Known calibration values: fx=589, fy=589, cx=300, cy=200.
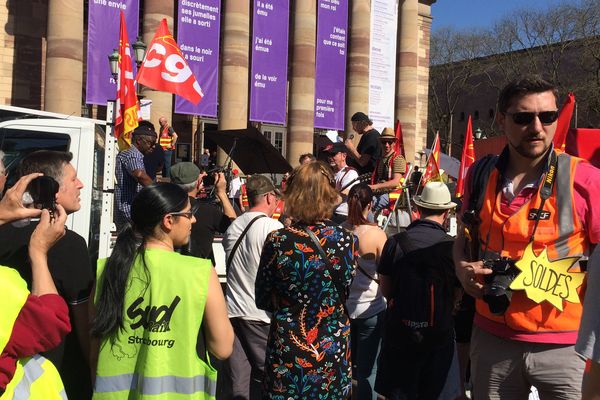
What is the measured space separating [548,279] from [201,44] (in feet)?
74.0

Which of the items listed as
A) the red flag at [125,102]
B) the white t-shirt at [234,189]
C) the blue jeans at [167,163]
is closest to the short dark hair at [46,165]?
the red flag at [125,102]

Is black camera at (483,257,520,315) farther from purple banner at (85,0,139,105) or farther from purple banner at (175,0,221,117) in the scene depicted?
purple banner at (175,0,221,117)

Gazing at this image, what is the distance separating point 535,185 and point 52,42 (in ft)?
71.0

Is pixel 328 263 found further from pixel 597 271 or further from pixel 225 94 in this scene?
pixel 225 94

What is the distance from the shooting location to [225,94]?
26109mm

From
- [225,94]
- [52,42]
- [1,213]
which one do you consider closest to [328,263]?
[1,213]

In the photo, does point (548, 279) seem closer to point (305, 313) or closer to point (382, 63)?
point (305, 313)

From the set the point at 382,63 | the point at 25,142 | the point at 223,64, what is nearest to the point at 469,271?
the point at 25,142

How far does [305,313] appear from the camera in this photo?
3633mm

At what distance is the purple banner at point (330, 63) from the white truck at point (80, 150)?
22.8 meters

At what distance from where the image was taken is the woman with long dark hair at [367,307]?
5.00m

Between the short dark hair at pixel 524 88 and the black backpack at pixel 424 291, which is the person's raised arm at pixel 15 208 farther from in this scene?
the black backpack at pixel 424 291

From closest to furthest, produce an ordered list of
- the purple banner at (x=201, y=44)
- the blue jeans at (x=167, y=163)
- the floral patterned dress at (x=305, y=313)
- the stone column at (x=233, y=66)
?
1. the floral patterned dress at (x=305, y=313)
2. the blue jeans at (x=167, y=163)
3. the purple banner at (x=201, y=44)
4. the stone column at (x=233, y=66)

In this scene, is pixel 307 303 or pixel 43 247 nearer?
pixel 43 247
